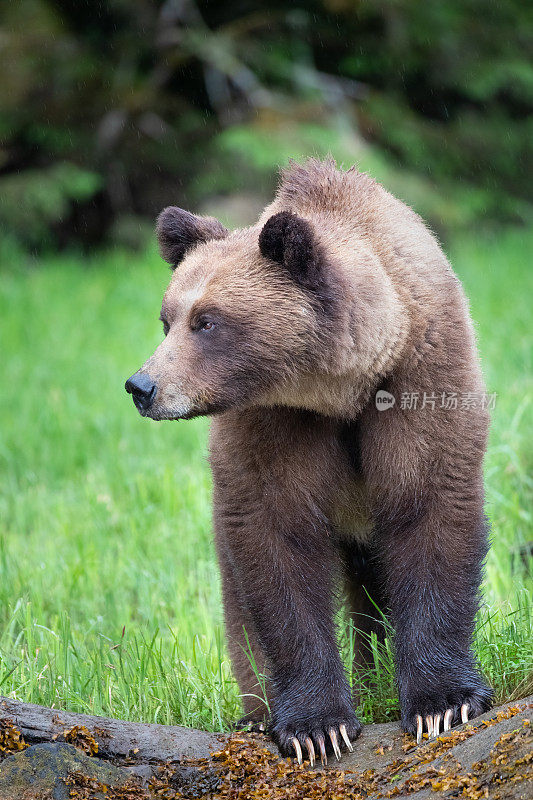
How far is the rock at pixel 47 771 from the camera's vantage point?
106 inches

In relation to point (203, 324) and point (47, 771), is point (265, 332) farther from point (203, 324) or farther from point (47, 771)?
point (47, 771)

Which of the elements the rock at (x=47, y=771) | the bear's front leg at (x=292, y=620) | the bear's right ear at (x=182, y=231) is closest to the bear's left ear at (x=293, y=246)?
the bear's right ear at (x=182, y=231)

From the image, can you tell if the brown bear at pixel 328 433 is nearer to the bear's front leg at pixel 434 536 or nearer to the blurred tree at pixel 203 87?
the bear's front leg at pixel 434 536

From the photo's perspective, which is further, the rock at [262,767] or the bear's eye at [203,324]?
the bear's eye at [203,324]

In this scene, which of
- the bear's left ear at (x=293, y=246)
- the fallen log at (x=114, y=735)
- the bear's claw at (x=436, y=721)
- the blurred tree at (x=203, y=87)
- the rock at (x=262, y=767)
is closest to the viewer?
the rock at (x=262, y=767)

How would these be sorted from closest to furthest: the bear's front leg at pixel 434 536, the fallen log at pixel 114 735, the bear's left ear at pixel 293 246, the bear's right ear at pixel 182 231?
the fallen log at pixel 114 735
the bear's left ear at pixel 293 246
the bear's front leg at pixel 434 536
the bear's right ear at pixel 182 231

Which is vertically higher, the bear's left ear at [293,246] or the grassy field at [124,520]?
the bear's left ear at [293,246]

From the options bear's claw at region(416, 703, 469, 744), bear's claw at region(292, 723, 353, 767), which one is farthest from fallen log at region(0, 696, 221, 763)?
bear's claw at region(416, 703, 469, 744)

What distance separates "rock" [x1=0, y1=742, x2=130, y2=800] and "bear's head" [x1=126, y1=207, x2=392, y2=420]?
3.46 feet

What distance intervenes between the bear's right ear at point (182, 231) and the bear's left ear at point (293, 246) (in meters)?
0.44

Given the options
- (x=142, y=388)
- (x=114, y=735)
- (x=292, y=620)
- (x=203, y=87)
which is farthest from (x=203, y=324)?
(x=203, y=87)

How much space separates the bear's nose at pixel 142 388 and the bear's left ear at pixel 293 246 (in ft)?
Answer: 1.94

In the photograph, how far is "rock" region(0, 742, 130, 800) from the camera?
2693 mm

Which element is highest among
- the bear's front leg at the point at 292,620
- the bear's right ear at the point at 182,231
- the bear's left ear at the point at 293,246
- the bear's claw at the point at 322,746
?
the bear's right ear at the point at 182,231
